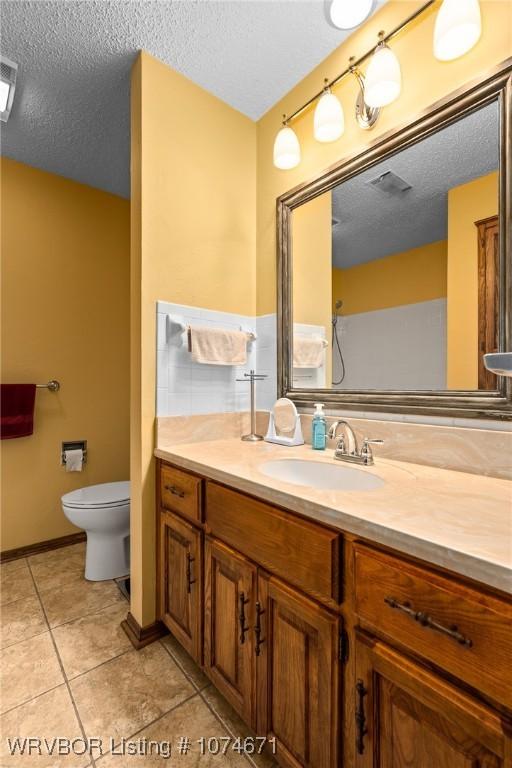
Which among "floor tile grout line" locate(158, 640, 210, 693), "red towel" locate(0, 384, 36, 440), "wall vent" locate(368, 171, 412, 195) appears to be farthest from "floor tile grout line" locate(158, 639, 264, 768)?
"wall vent" locate(368, 171, 412, 195)

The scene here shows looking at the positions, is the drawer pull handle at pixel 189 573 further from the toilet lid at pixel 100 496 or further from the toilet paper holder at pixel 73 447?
the toilet paper holder at pixel 73 447

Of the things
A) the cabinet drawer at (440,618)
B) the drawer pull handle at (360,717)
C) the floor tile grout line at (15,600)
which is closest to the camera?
the cabinet drawer at (440,618)

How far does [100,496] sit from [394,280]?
190cm

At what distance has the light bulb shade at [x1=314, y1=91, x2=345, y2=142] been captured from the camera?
136cm

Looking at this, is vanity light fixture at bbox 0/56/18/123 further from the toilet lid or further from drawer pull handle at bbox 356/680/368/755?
drawer pull handle at bbox 356/680/368/755

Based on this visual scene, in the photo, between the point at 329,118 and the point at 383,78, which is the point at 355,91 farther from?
the point at 383,78

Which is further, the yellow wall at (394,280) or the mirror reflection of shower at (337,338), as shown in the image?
the mirror reflection of shower at (337,338)

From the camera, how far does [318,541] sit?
79cm

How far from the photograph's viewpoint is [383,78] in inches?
45.2

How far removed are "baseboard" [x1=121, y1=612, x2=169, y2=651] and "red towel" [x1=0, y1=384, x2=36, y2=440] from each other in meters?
1.29

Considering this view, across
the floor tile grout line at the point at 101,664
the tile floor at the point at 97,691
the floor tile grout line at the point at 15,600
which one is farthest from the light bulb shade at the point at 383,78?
the floor tile grout line at the point at 15,600

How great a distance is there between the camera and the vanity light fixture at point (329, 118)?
1364 millimetres

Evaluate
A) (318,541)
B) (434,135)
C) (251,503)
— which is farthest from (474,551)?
(434,135)

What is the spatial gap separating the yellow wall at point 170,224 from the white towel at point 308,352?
15.6 inches
